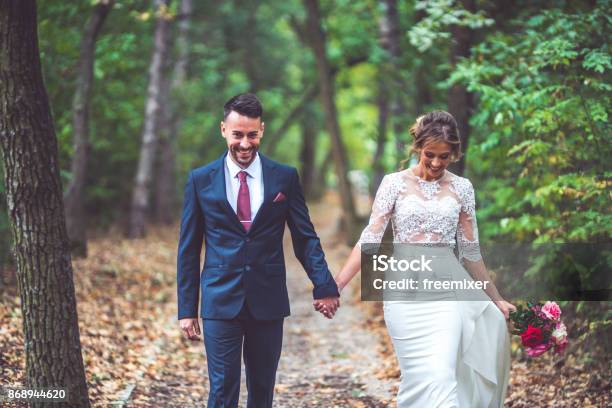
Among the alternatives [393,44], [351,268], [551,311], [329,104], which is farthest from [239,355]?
[393,44]

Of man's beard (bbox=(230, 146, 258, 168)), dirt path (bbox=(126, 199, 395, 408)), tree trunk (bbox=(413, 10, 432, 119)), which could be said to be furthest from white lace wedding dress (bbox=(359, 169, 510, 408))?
tree trunk (bbox=(413, 10, 432, 119))

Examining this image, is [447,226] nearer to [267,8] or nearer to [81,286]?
[81,286]

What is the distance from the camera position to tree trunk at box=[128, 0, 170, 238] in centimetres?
1725

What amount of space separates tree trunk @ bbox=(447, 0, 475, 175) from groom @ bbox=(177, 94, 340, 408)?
4.81m

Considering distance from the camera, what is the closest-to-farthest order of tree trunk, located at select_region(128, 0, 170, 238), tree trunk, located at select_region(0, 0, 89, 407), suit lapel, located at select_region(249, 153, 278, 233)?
suit lapel, located at select_region(249, 153, 278, 233) < tree trunk, located at select_region(0, 0, 89, 407) < tree trunk, located at select_region(128, 0, 170, 238)

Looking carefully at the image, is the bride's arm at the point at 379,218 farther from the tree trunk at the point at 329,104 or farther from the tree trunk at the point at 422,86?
the tree trunk at the point at 329,104

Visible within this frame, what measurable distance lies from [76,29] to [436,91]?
257 inches

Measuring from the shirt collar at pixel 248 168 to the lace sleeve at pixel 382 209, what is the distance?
795 mm

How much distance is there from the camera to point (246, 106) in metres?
4.55

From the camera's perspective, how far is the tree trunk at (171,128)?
827 inches

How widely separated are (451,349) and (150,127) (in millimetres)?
14080

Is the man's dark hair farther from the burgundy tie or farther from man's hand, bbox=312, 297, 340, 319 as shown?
man's hand, bbox=312, 297, 340, 319

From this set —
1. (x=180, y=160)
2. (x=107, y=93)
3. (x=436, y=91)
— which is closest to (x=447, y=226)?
(x=436, y=91)

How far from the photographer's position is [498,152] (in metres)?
8.41
